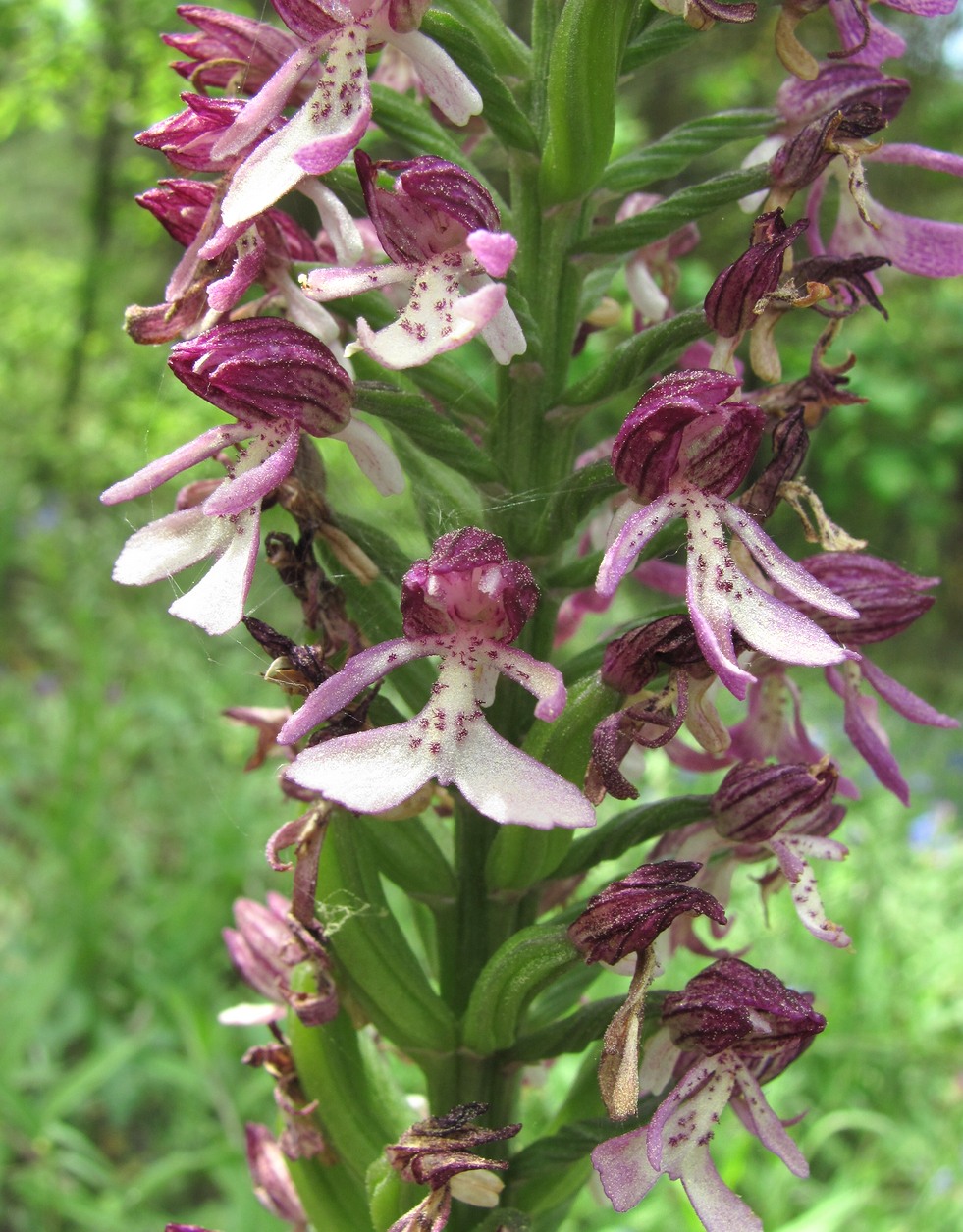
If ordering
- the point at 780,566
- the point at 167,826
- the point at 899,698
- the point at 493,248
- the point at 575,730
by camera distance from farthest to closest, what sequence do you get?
the point at 167,826, the point at 899,698, the point at 575,730, the point at 780,566, the point at 493,248

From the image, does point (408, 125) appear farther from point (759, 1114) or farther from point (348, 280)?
point (759, 1114)

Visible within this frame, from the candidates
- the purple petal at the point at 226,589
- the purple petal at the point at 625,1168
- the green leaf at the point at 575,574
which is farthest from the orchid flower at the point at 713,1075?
the purple petal at the point at 226,589

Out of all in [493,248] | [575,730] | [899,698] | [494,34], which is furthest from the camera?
[899,698]

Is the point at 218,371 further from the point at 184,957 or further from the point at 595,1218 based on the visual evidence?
the point at 184,957

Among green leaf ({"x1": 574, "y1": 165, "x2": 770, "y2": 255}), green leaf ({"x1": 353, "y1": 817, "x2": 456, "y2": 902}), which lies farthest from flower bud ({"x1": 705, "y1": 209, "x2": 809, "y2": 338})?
green leaf ({"x1": 353, "y1": 817, "x2": 456, "y2": 902})

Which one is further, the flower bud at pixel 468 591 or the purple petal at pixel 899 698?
the purple petal at pixel 899 698

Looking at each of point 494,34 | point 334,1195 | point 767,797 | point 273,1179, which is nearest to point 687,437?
point 767,797

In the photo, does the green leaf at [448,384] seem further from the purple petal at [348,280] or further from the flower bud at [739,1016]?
the flower bud at [739,1016]

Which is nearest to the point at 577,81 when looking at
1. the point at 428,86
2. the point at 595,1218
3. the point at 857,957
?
the point at 428,86
